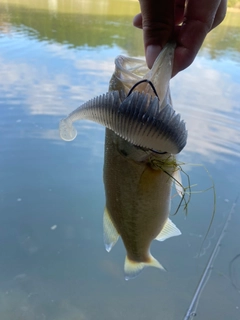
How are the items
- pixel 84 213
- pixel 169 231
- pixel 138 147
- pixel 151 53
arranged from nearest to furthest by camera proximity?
pixel 138 147 < pixel 151 53 < pixel 169 231 < pixel 84 213

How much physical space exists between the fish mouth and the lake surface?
1258 millimetres

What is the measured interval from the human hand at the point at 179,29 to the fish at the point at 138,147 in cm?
4

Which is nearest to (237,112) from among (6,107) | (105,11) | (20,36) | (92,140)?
(92,140)

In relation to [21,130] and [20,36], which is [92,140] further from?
[20,36]

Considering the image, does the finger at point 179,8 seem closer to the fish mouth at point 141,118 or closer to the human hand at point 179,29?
the human hand at point 179,29

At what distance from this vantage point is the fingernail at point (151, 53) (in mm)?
828

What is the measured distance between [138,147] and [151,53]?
27 centimetres

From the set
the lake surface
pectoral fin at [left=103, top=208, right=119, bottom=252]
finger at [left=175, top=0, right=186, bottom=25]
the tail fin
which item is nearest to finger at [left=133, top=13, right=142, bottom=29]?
finger at [left=175, top=0, right=186, bottom=25]

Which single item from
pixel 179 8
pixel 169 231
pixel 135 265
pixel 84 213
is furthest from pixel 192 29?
pixel 84 213

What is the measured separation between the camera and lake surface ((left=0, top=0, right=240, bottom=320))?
1.65m

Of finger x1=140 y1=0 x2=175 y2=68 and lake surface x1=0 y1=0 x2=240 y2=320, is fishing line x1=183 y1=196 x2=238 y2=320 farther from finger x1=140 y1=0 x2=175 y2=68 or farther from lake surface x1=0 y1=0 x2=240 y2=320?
finger x1=140 y1=0 x2=175 y2=68

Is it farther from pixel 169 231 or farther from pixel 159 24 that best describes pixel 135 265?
pixel 159 24

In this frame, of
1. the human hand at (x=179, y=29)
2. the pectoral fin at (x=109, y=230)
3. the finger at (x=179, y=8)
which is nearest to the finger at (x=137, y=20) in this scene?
the finger at (x=179, y=8)

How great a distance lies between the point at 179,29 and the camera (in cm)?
91
